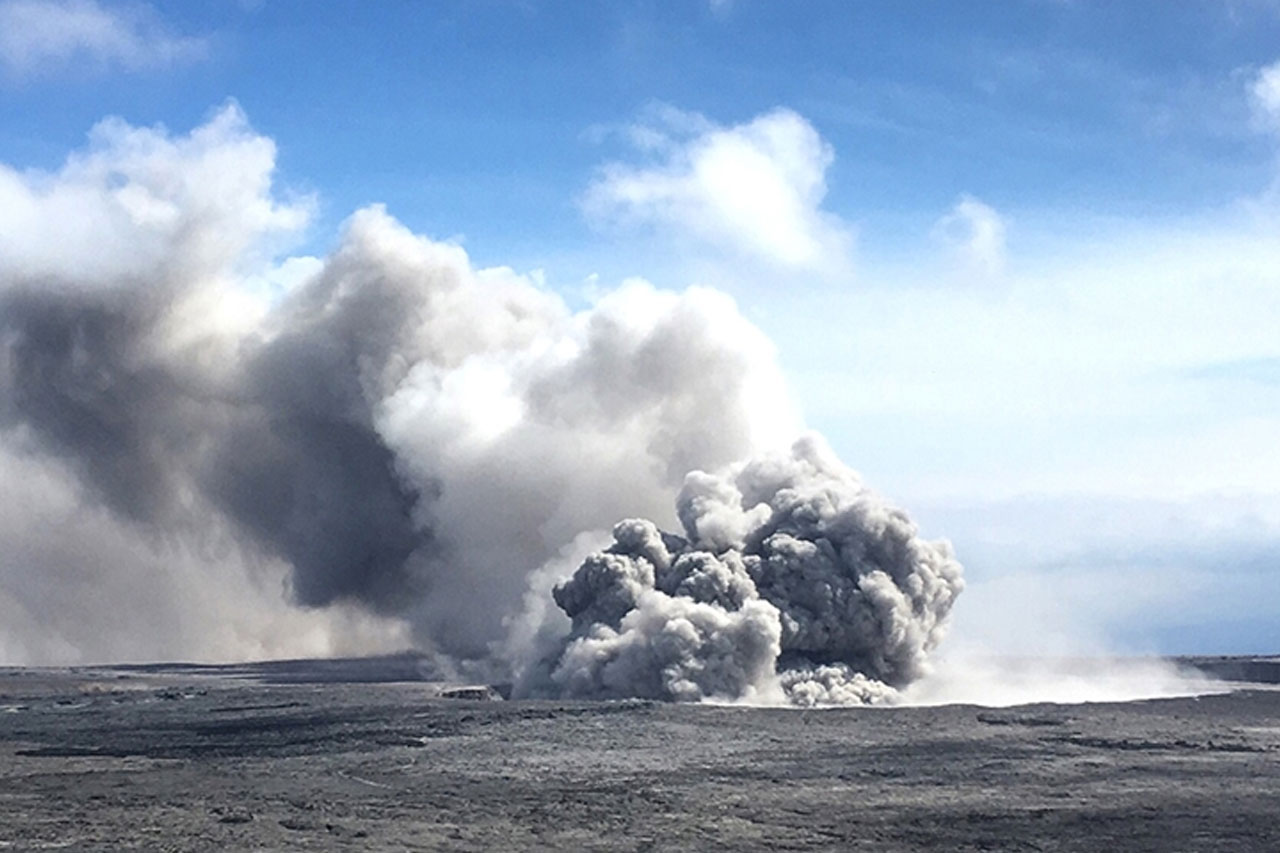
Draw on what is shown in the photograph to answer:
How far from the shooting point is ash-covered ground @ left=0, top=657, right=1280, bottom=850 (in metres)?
41.6

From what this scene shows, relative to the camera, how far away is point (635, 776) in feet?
173

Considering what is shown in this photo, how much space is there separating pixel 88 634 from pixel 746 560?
9186 centimetres

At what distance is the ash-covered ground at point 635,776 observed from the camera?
136 ft

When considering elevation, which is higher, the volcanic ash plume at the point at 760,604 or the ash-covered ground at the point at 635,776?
the volcanic ash plume at the point at 760,604

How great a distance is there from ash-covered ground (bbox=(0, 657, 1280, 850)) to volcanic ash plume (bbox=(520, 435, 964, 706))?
22.5ft

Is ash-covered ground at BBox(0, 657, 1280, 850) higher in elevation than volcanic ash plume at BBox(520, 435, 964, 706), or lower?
lower

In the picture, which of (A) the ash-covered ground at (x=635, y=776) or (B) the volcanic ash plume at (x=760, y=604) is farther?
(B) the volcanic ash plume at (x=760, y=604)

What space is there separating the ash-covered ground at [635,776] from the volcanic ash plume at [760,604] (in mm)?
6870

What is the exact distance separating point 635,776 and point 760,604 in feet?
89.7

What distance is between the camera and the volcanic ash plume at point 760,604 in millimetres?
79125

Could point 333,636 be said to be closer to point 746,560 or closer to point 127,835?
point 746,560

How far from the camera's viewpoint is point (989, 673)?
347 feet

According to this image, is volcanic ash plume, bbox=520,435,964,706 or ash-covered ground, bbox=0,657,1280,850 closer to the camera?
ash-covered ground, bbox=0,657,1280,850

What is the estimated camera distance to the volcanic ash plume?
79.1 meters
